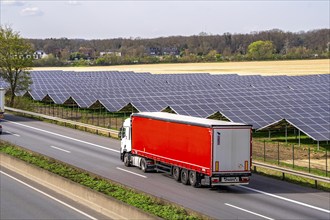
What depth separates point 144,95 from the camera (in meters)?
79.1

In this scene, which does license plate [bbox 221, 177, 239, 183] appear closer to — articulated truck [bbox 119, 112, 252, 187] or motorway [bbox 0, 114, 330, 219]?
articulated truck [bbox 119, 112, 252, 187]

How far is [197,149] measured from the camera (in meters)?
31.1

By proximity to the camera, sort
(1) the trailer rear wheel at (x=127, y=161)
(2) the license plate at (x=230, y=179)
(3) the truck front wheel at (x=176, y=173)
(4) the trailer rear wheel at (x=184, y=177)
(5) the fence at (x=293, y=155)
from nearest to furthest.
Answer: (2) the license plate at (x=230, y=179), (4) the trailer rear wheel at (x=184, y=177), (3) the truck front wheel at (x=176, y=173), (1) the trailer rear wheel at (x=127, y=161), (5) the fence at (x=293, y=155)

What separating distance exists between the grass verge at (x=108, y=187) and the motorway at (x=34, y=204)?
1243 mm

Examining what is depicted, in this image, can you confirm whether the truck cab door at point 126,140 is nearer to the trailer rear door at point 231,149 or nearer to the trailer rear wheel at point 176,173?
the trailer rear wheel at point 176,173

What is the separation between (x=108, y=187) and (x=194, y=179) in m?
4.52

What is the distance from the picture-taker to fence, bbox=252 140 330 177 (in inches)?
1598

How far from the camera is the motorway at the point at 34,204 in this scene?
2709 centimetres

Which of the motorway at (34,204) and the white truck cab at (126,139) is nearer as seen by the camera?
the motorway at (34,204)

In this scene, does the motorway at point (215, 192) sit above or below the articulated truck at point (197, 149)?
below

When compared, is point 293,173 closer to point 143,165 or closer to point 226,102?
point 143,165

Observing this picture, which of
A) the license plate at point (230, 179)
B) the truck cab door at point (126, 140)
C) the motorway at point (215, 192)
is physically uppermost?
the truck cab door at point (126, 140)

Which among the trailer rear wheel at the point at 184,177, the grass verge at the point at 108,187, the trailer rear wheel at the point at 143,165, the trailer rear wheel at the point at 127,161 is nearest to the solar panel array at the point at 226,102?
the trailer rear wheel at the point at 127,161

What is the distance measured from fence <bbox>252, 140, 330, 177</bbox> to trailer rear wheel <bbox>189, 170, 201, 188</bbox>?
9.13 m
